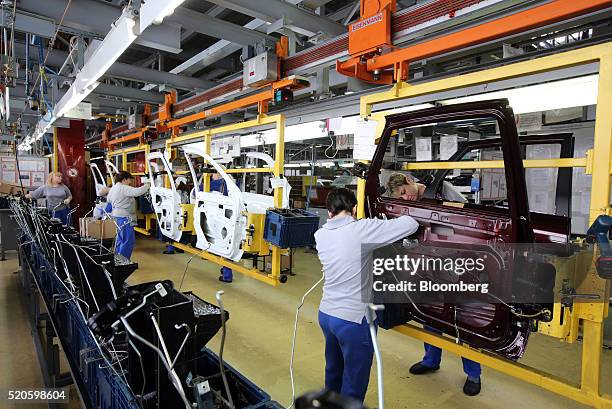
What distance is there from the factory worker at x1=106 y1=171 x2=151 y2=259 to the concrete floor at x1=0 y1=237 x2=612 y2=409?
1.44m

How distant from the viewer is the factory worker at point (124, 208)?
226 inches

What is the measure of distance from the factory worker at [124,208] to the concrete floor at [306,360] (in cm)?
144

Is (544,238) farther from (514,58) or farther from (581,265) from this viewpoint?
(514,58)

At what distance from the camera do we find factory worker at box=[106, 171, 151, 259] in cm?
574

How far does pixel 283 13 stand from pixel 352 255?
2.62 m

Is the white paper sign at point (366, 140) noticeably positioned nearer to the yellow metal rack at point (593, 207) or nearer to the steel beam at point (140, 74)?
the yellow metal rack at point (593, 207)

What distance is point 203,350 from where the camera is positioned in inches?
68.4

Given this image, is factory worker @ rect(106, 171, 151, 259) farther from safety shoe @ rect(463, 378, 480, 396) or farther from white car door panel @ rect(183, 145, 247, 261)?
safety shoe @ rect(463, 378, 480, 396)

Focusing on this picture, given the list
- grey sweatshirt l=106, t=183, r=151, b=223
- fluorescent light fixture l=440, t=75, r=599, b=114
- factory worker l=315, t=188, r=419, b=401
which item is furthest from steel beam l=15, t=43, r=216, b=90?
fluorescent light fixture l=440, t=75, r=599, b=114

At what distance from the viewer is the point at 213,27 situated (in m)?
4.14

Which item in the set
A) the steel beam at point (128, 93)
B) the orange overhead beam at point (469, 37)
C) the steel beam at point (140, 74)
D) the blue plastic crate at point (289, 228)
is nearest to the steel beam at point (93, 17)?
the steel beam at point (140, 74)

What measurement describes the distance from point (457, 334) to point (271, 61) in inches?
126

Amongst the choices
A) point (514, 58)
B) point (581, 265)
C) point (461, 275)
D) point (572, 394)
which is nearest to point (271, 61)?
point (514, 58)

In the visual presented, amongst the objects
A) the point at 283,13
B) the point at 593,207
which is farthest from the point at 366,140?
the point at 283,13
